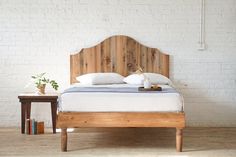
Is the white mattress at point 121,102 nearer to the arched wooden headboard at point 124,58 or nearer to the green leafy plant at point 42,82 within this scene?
the green leafy plant at point 42,82

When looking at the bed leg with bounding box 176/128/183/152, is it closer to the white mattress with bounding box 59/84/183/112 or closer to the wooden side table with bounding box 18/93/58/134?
the white mattress with bounding box 59/84/183/112

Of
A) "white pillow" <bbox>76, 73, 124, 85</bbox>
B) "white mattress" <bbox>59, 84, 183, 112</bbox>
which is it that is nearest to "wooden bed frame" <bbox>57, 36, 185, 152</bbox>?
"white pillow" <bbox>76, 73, 124, 85</bbox>

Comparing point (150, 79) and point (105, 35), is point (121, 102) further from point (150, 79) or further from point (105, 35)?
point (105, 35)

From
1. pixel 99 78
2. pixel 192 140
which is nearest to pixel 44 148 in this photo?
pixel 99 78

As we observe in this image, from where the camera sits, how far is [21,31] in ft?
18.8

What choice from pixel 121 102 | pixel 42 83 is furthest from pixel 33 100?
pixel 121 102

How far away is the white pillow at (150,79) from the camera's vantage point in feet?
17.2

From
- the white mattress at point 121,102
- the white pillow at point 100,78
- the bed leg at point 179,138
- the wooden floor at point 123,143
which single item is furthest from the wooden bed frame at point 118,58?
the bed leg at point 179,138

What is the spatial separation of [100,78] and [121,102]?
1.07 meters

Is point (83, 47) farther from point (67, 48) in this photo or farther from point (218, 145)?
point (218, 145)

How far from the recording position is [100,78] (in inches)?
208

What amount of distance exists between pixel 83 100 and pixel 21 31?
193 cm

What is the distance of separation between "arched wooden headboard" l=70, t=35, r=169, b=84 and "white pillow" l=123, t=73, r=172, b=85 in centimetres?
28

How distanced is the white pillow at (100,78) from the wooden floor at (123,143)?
642 millimetres
